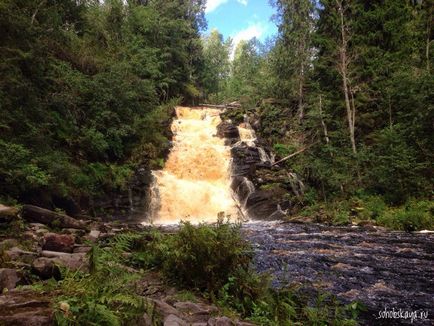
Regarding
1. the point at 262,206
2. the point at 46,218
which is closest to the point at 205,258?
the point at 46,218

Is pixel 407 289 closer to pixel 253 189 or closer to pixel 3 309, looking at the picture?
pixel 3 309

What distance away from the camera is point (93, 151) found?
19359mm

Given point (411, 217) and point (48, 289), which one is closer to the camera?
point (48, 289)

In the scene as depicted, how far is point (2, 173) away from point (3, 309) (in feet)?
29.1

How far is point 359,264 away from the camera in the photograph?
935 centimetres

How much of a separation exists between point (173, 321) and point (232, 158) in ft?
66.8

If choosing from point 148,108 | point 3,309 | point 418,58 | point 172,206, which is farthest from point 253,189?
point 3,309

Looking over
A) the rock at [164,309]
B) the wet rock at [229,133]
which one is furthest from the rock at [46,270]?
the wet rock at [229,133]

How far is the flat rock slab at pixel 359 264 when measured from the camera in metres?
6.80

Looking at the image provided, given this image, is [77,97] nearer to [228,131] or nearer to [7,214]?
[7,214]

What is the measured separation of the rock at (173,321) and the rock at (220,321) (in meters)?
0.36

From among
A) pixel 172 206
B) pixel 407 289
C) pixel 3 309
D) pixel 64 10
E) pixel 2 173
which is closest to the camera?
pixel 3 309

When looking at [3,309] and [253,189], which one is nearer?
[3,309]

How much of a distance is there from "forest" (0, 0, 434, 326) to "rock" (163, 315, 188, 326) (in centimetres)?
9
